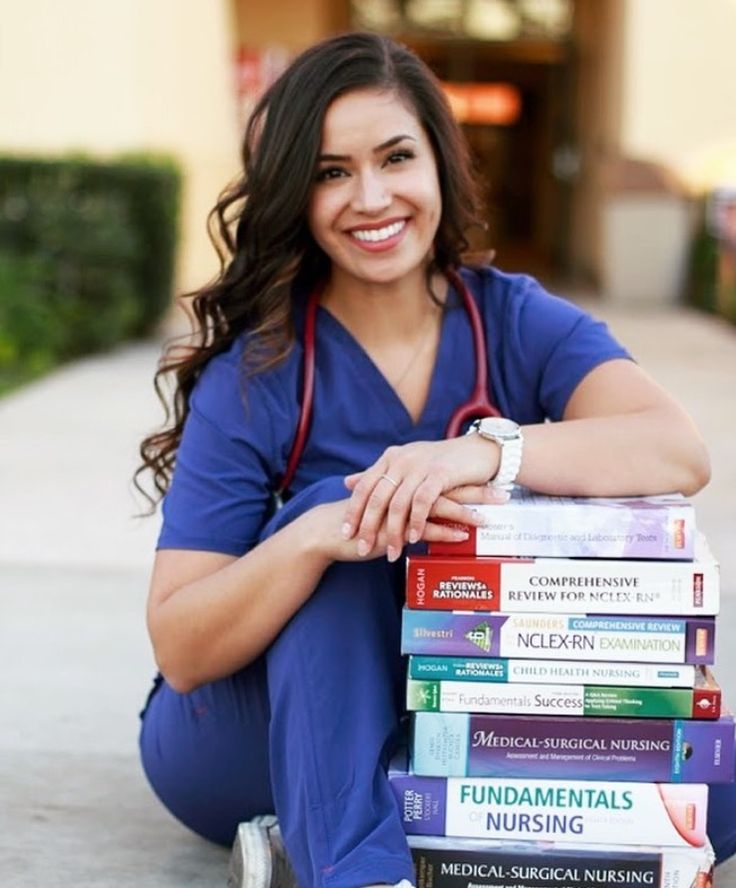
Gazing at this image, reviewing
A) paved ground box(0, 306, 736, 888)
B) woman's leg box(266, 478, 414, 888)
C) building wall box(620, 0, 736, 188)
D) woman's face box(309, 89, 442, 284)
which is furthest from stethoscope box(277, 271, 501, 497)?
building wall box(620, 0, 736, 188)

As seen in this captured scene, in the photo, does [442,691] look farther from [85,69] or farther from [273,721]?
[85,69]

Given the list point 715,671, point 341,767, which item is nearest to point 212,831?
point 341,767

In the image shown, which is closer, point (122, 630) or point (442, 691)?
point (442, 691)

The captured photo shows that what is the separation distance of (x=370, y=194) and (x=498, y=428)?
43 centimetres

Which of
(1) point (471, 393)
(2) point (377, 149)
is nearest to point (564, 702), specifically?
(1) point (471, 393)

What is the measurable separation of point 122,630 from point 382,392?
176 cm

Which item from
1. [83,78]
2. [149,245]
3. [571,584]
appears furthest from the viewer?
[83,78]

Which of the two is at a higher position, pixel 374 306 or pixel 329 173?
pixel 329 173

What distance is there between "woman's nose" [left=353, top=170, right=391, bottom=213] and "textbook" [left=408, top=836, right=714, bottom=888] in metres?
0.96

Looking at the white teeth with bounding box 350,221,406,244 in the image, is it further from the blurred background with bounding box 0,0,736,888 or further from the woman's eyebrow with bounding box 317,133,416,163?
the blurred background with bounding box 0,0,736,888

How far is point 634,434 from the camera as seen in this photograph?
8.29ft

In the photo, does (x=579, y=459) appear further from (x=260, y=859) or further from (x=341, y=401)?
(x=260, y=859)

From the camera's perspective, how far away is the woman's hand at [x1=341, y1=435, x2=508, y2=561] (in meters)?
2.27

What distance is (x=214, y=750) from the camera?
2.59 m
